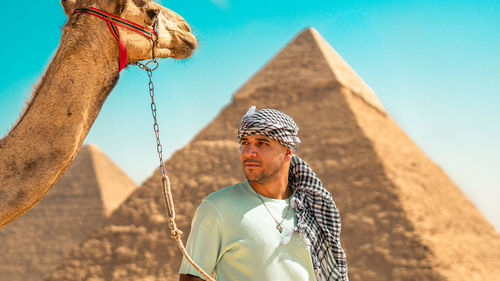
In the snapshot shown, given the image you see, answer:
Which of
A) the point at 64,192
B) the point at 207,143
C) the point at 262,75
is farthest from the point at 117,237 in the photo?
the point at 64,192

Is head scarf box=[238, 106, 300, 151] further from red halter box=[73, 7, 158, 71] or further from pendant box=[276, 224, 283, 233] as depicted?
red halter box=[73, 7, 158, 71]

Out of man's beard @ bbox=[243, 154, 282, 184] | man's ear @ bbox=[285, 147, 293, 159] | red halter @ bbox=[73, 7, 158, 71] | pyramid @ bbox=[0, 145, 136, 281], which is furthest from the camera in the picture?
pyramid @ bbox=[0, 145, 136, 281]

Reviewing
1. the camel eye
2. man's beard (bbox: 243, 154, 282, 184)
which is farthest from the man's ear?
the camel eye

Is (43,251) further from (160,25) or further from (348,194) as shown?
(160,25)

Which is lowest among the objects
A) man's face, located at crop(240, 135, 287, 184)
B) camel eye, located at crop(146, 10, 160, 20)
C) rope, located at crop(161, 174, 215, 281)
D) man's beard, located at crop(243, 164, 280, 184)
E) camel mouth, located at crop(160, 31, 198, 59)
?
rope, located at crop(161, 174, 215, 281)

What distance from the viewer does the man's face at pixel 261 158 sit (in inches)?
113

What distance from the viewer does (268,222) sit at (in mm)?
2766

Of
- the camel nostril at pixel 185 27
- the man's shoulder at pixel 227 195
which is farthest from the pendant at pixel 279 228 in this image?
the camel nostril at pixel 185 27

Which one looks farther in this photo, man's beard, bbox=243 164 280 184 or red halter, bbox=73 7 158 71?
red halter, bbox=73 7 158 71

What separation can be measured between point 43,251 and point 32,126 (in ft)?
143

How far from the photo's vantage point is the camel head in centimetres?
345

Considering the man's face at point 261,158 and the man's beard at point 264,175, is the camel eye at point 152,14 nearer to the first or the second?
the man's face at point 261,158

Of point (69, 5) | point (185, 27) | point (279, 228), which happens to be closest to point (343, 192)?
point (185, 27)

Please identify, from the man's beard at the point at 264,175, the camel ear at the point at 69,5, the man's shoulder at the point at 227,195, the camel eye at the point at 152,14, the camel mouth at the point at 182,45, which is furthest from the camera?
the camel mouth at the point at 182,45
